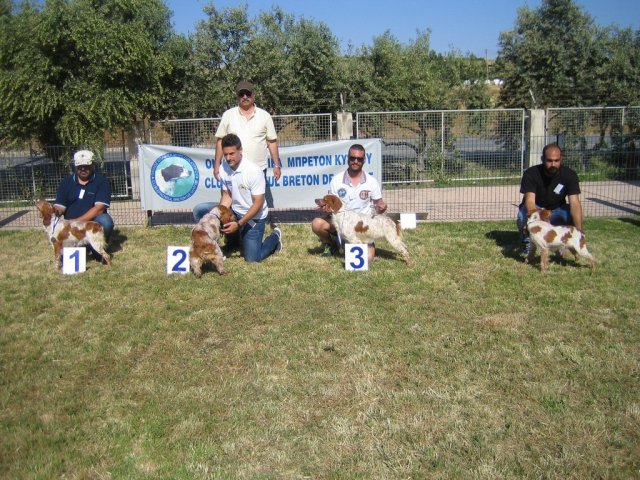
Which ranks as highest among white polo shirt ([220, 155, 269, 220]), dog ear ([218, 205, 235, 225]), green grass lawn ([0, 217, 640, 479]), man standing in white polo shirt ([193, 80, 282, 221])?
man standing in white polo shirt ([193, 80, 282, 221])

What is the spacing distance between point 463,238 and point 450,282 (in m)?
2.32

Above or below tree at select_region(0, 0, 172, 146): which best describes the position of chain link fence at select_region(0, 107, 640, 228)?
below

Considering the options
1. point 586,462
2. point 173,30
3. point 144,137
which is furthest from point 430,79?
point 586,462

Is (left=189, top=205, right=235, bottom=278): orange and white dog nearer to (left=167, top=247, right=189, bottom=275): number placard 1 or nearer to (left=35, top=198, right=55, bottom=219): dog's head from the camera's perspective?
(left=167, top=247, right=189, bottom=275): number placard 1

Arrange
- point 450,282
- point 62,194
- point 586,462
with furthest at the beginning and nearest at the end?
point 62,194 → point 450,282 → point 586,462

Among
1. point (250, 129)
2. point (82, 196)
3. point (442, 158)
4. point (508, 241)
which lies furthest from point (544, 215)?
point (442, 158)

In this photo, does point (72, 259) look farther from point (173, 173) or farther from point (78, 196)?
point (173, 173)

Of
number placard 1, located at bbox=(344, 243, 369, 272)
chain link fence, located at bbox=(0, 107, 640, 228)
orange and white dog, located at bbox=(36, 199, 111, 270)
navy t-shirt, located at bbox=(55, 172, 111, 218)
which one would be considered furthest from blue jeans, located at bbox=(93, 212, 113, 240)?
number placard 1, located at bbox=(344, 243, 369, 272)

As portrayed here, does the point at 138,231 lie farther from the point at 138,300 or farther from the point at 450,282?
the point at 450,282

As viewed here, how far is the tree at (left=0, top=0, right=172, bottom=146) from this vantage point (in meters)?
11.6

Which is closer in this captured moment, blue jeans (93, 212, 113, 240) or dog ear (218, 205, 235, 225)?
dog ear (218, 205, 235, 225)

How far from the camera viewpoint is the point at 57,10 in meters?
11.5

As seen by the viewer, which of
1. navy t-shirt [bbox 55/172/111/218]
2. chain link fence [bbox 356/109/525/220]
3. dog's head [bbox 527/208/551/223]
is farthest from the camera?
chain link fence [bbox 356/109/525/220]

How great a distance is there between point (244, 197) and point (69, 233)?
213cm
